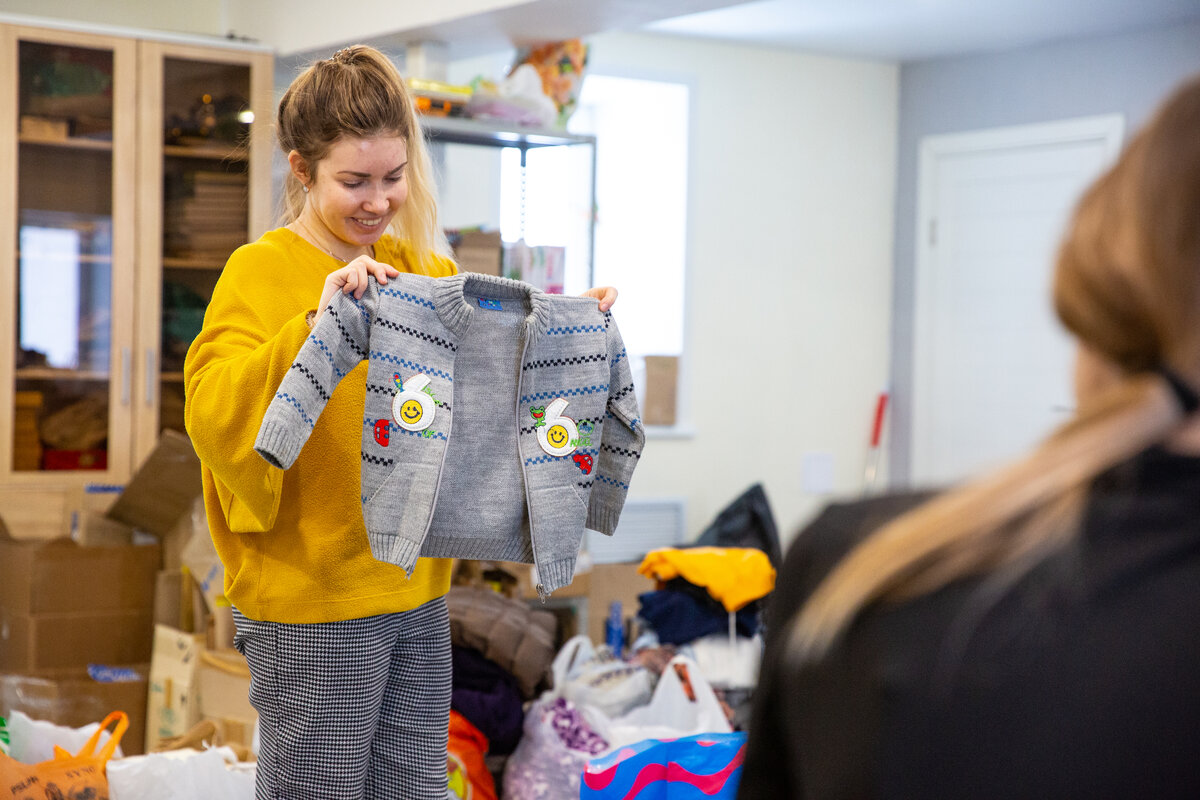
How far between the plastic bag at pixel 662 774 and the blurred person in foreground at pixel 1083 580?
1389 millimetres

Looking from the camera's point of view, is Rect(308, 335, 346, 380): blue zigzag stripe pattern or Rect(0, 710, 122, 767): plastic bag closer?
Rect(308, 335, 346, 380): blue zigzag stripe pattern

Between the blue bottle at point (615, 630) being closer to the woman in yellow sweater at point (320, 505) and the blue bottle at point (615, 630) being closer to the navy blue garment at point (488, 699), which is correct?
the navy blue garment at point (488, 699)

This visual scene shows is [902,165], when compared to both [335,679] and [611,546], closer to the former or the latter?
[611,546]

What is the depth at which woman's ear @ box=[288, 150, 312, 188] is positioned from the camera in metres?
1.56

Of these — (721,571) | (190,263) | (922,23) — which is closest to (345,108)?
(721,571)

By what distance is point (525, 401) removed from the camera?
1.60 meters

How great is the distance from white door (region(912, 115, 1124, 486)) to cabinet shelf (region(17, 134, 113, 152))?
3413 millimetres

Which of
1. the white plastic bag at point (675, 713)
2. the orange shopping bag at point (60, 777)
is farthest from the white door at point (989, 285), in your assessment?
the orange shopping bag at point (60, 777)

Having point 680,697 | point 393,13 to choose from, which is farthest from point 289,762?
point 393,13

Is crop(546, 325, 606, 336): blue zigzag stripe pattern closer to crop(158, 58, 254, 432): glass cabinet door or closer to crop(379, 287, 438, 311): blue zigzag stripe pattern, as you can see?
crop(379, 287, 438, 311): blue zigzag stripe pattern

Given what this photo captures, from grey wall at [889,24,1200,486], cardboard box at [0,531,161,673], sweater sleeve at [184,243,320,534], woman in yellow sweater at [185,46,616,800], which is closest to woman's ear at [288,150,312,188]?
woman in yellow sweater at [185,46,616,800]

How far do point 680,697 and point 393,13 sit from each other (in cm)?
209

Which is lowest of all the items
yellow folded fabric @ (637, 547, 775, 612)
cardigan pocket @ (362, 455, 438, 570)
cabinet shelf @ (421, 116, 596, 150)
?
yellow folded fabric @ (637, 547, 775, 612)

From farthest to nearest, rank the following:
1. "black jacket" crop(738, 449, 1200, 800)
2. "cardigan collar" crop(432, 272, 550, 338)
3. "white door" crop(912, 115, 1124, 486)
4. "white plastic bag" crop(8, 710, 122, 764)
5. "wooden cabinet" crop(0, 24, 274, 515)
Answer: "white door" crop(912, 115, 1124, 486) < "wooden cabinet" crop(0, 24, 274, 515) < "white plastic bag" crop(8, 710, 122, 764) < "cardigan collar" crop(432, 272, 550, 338) < "black jacket" crop(738, 449, 1200, 800)
